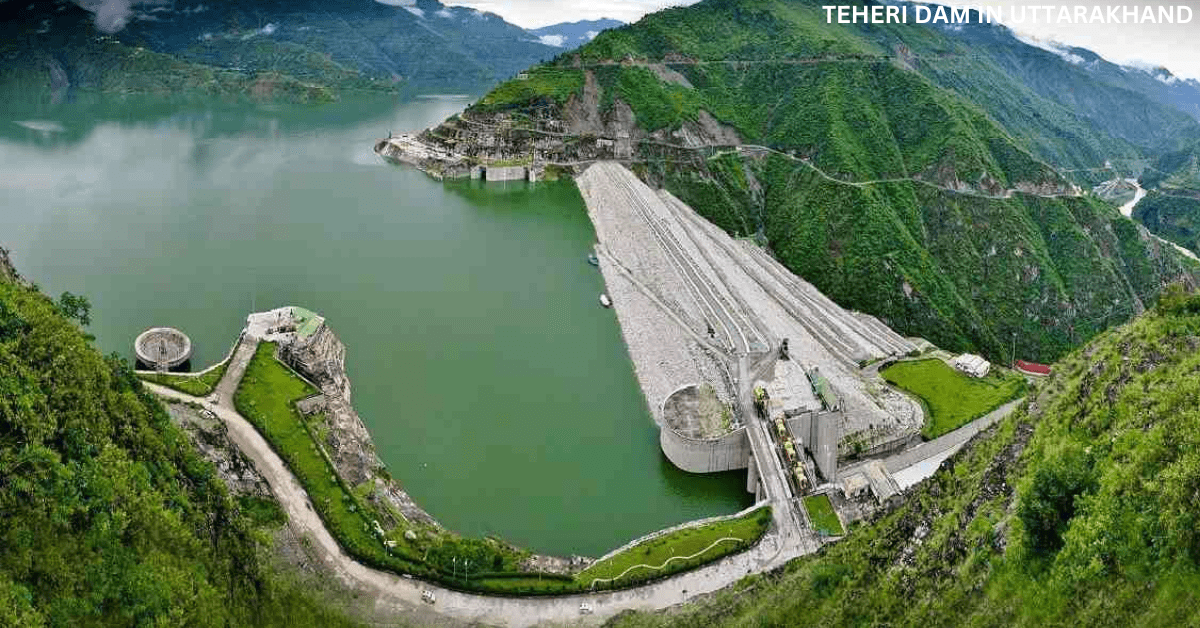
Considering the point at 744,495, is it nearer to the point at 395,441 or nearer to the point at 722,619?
the point at 722,619

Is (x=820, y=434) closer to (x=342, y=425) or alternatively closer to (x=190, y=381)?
(x=342, y=425)

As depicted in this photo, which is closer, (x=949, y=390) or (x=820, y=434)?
(x=820, y=434)

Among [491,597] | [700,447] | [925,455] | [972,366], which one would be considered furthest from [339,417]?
[972,366]

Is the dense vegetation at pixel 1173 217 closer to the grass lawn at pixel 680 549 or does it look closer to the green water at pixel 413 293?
the green water at pixel 413 293

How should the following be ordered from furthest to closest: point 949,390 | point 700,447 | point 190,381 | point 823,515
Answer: point 949,390
point 190,381
point 700,447
point 823,515

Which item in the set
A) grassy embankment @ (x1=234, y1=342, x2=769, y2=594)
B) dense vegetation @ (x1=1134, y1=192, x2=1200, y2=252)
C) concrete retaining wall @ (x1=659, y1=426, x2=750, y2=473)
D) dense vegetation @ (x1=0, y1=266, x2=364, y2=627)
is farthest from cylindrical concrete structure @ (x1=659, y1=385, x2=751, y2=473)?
dense vegetation @ (x1=1134, y1=192, x2=1200, y2=252)
